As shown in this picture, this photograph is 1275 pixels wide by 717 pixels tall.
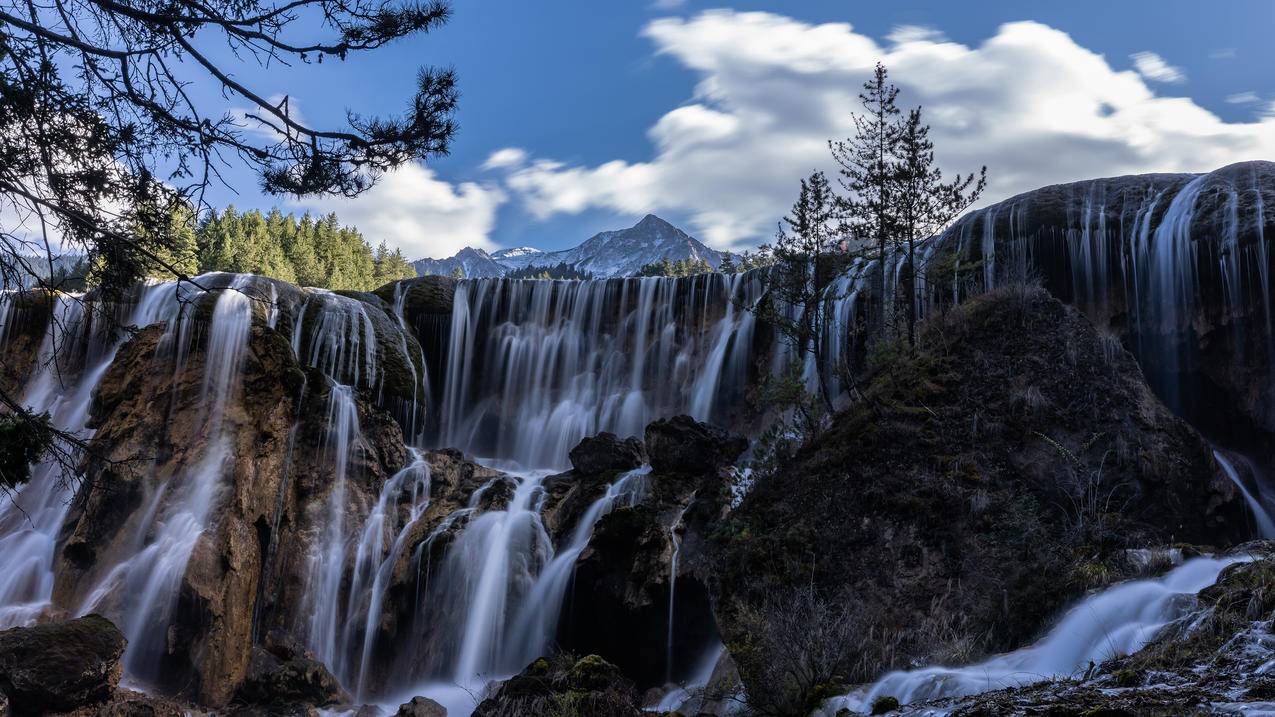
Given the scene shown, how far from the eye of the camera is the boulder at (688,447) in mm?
14922

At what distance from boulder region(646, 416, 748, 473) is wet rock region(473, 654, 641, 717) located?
6844 millimetres

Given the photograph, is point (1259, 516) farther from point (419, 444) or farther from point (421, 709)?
point (419, 444)

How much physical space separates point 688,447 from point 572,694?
8.03 m

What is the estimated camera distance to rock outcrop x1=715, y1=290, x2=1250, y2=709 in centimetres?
820

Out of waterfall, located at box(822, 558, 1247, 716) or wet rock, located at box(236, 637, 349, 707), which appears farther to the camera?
wet rock, located at box(236, 637, 349, 707)

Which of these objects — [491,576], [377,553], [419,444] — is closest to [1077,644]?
[491,576]

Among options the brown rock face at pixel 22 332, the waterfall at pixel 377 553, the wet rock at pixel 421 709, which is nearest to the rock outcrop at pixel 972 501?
the wet rock at pixel 421 709

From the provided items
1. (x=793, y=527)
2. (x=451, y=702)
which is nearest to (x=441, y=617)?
(x=451, y=702)

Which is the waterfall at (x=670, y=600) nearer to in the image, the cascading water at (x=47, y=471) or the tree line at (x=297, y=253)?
the cascading water at (x=47, y=471)

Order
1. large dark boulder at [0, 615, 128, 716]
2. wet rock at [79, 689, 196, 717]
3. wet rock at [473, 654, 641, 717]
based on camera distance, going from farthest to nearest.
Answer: wet rock at [79, 689, 196, 717], large dark boulder at [0, 615, 128, 716], wet rock at [473, 654, 641, 717]

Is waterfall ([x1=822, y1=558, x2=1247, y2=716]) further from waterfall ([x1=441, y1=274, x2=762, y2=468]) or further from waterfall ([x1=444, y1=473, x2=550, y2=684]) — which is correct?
waterfall ([x1=441, y1=274, x2=762, y2=468])

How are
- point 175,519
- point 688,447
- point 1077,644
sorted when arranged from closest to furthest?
point 1077,644 < point 688,447 < point 175,519

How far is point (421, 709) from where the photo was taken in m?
11.6

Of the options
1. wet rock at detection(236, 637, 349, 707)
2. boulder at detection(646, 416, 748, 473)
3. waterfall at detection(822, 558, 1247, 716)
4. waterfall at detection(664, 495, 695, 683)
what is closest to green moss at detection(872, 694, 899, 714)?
waterfall at detection(822, 558, 1247, 716)
